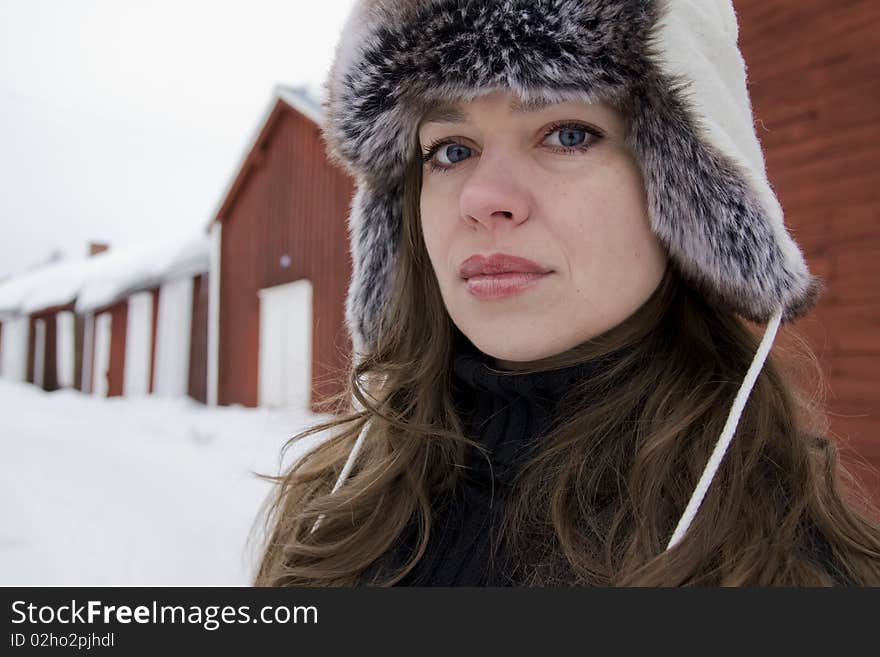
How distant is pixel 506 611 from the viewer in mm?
1014

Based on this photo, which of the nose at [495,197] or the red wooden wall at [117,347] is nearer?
the nose at [495,197]

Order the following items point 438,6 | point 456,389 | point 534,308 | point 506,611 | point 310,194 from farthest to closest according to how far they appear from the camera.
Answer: point 310,194
point 456,389
point 438,6
point 534,308
point 506,611

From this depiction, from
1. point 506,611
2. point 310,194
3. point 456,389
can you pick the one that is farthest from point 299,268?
point 506,611

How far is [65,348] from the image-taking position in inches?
546

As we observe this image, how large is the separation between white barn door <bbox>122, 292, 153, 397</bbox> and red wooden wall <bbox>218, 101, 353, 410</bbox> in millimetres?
2800

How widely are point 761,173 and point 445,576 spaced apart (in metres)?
1.05

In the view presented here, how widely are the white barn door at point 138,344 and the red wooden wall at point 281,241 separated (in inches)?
110

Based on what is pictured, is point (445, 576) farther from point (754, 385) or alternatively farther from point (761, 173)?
point (761, 173)

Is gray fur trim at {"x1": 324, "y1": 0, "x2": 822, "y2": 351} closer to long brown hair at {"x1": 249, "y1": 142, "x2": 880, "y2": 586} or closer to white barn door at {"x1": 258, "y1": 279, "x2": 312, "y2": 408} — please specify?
long brown hair at {"x1": 249, "y1": 142, "x2": 880, "y2": 586}

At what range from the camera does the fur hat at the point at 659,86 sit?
3.86 ft

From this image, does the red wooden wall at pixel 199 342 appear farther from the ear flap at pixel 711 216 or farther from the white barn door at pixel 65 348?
the ear flap at pixel 711 216

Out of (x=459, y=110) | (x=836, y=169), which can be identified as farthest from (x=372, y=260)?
(x=836, y=169)

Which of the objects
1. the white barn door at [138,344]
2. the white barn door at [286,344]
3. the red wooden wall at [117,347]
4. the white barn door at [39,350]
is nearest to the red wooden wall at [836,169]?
the white barn door at [286,344]

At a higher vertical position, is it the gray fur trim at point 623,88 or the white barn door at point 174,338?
the gray fur trim at point 623,88
